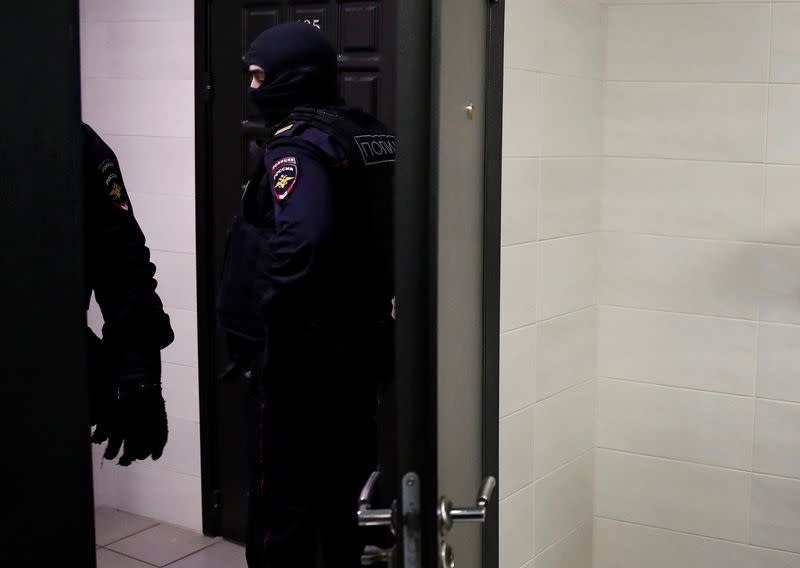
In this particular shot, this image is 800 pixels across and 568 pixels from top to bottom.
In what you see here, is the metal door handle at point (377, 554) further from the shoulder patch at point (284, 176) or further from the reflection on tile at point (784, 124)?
the reflection on tile at point (784, 124)

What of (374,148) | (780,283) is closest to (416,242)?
(374,148)

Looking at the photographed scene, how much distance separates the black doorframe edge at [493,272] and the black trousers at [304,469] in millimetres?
307

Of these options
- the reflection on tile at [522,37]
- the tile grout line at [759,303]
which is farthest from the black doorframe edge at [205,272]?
the tile grout line at [759,303]

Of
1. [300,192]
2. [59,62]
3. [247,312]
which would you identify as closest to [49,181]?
[59,62]

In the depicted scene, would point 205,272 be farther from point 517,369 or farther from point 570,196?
point 570,196

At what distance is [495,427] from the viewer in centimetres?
218

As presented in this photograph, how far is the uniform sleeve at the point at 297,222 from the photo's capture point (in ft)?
6.63

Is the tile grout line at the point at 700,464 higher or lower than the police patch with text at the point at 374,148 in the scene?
lower

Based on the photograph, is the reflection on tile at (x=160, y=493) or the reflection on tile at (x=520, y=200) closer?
the reflection on tile at (x=160, y=493)

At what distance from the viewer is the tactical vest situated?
2.10m

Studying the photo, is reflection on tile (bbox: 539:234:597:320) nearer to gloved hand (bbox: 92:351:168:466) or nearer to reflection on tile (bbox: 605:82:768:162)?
reflection on tile (bbox: 605:82:768:162)

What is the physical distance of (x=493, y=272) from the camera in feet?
7.00

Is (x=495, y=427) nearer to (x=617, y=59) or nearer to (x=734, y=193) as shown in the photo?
(x=734, y=193)

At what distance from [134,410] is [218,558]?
3.16ft
